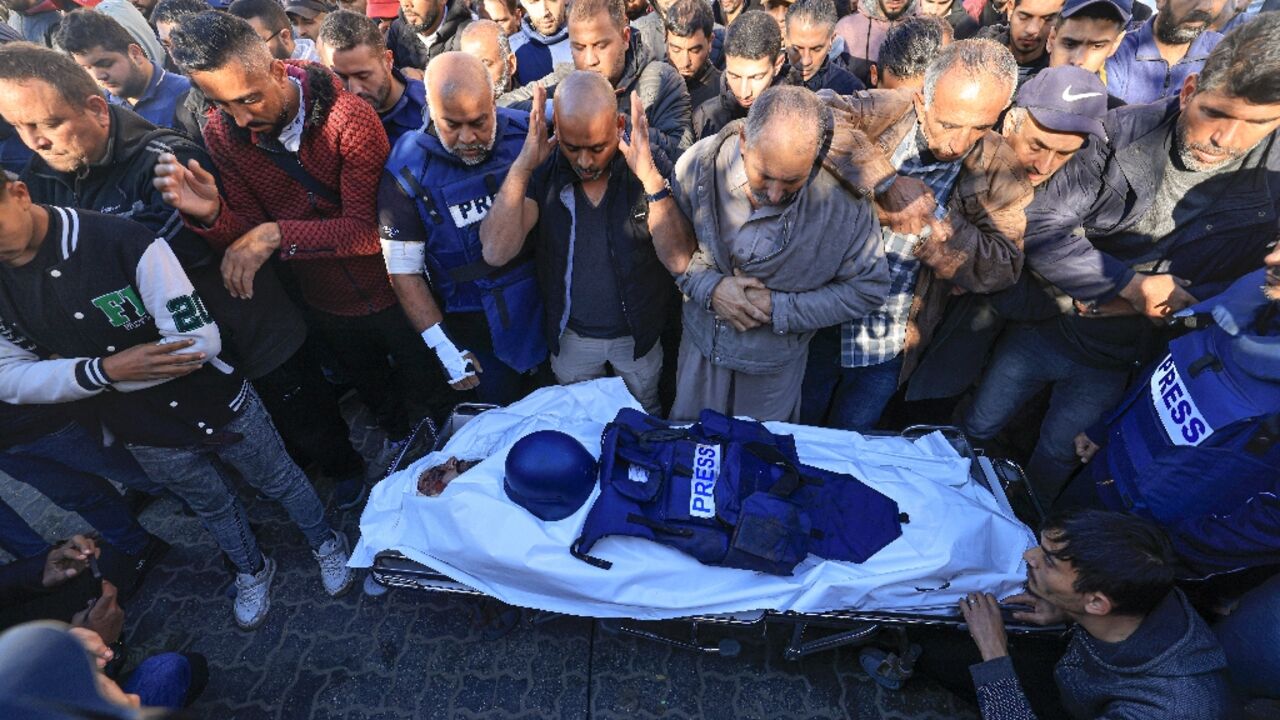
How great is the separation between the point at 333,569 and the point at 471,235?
2.08 m

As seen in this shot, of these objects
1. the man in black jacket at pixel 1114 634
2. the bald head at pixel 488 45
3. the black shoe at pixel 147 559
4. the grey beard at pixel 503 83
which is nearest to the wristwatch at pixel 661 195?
the bald head at pixel 488 45

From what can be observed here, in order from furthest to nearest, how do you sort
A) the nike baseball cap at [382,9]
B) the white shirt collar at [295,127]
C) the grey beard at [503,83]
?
the nike baseball cap at [382,9] → the grey beard at [503,83] → the white shirt collar at [295,127]

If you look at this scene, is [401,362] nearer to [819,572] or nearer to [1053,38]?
[819,572]

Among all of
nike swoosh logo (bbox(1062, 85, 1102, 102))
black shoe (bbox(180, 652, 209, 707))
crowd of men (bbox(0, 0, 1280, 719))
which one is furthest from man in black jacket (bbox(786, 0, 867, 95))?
black shoe (bbox(180, 652, 209, 707))

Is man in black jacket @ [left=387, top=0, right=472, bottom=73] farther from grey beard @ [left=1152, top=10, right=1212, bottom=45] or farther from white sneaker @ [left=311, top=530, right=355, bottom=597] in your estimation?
grey beard @ [left=1152, top=10, right=1212, bottom=45]

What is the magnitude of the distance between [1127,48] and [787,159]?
3.42 meters

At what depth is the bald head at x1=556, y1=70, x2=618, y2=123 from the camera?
8.11 ft

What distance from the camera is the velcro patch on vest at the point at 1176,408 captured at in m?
2.25

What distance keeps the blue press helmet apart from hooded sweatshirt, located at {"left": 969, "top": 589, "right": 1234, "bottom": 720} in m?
1.69

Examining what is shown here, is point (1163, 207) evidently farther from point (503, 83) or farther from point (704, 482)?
point (503, 83)

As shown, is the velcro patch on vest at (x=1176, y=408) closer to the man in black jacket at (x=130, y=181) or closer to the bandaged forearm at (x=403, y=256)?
the bandaged forearm at (x=403, y=256)

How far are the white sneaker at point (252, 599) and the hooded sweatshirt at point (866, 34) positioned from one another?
5.53 m

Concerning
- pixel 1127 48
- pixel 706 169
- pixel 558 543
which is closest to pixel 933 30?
pixel 1127 48

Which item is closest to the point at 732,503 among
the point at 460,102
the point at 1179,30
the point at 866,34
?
the point at 460,102
